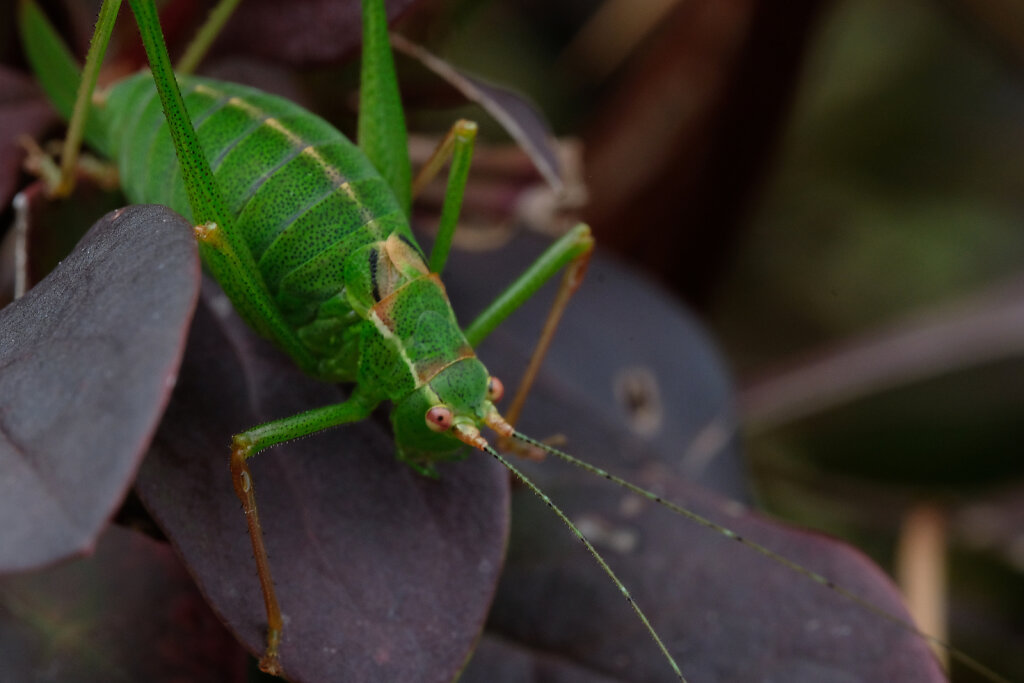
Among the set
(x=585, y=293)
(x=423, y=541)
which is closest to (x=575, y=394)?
(x=585, y=293)

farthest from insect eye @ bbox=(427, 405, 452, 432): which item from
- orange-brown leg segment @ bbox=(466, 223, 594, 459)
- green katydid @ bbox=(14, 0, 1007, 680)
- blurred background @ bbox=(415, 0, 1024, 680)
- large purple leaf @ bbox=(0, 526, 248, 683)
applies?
blurred background @ bbox=(415, 0, 1024, 680)

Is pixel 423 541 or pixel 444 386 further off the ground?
pixel 444 386

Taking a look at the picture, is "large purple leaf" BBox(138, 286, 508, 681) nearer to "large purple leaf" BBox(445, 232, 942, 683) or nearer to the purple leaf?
"large purple leaf" BBox(445, 232, 942, 683)

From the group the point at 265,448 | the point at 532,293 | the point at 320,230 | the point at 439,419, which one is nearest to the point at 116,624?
the point at 265,448

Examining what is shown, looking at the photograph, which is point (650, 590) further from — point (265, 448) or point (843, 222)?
point (843, 222)

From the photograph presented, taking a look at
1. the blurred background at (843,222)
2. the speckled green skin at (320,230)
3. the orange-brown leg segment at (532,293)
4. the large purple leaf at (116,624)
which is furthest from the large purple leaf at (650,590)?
the blurred background at (843,222)

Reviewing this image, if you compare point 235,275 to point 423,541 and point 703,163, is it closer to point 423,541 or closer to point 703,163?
point 423,541
